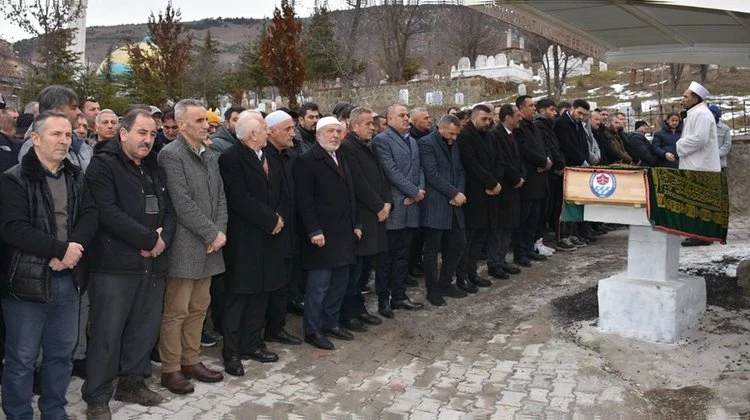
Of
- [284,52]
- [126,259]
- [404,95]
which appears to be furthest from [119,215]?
[404,95]

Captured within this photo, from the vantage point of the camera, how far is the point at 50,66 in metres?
17.3

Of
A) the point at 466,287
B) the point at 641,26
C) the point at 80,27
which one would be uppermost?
the point at 80,27

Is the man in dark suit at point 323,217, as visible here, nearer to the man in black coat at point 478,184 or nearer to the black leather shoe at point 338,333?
the black leather shoe at point 338,333

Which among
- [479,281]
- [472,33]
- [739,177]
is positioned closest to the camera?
[479,281]

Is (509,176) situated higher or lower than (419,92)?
lower

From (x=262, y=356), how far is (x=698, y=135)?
16.6ft

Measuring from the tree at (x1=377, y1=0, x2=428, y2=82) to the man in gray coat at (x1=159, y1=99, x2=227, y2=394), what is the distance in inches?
1252

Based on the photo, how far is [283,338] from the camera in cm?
580

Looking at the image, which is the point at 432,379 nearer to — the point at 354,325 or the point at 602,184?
the point at 354,325

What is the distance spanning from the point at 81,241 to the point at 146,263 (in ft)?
1.61

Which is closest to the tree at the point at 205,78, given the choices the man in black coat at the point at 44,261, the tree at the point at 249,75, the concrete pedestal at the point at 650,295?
the tree at the point at 249,75

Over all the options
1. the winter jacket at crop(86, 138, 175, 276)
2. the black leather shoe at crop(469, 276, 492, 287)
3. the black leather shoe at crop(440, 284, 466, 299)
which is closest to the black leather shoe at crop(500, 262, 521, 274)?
the black leather shoe at crop(469, 276, 492, 287)

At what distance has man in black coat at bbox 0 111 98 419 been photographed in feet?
11.9

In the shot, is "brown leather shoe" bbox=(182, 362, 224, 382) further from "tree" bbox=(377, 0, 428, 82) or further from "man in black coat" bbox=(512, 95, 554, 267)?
"tree" bbox=(377, 0, 428, 82)
